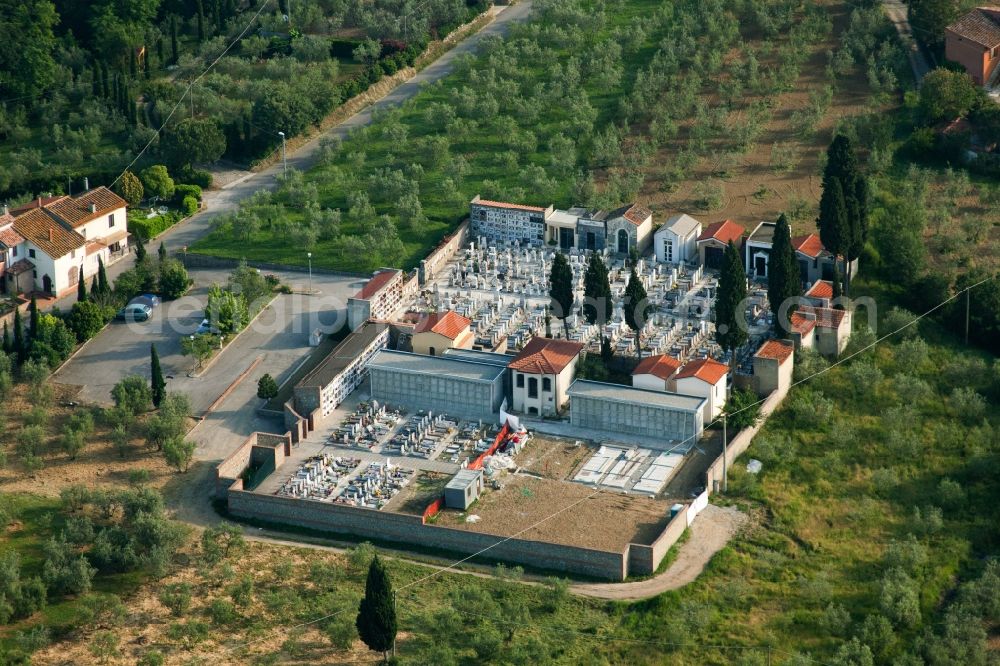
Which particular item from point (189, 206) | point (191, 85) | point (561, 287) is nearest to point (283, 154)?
point (189, 206)

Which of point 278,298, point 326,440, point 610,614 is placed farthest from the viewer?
point 278,298

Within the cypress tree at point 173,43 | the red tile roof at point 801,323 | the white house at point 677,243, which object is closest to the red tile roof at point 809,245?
the white house at point 677,243

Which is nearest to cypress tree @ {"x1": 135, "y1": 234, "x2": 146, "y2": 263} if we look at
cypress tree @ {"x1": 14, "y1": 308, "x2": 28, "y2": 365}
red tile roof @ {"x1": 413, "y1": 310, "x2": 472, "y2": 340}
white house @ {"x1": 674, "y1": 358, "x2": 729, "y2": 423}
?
cypress tree @ {"x1": 14, "y1": 308, "x2": 28, "y2": 365}

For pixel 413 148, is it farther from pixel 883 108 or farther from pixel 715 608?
pixel 715 608

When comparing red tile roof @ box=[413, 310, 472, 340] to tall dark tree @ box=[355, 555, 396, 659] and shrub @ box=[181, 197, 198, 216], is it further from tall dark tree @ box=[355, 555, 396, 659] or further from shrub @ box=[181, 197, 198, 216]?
tall dark tree @ box=[355, 555, 396, 659]

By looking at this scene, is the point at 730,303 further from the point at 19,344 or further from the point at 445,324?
the point at 19,344

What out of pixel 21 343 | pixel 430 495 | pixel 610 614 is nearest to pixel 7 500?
pixel 21 343
